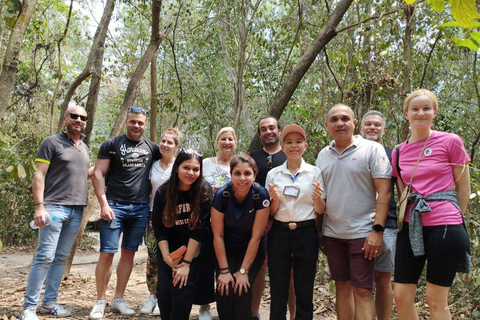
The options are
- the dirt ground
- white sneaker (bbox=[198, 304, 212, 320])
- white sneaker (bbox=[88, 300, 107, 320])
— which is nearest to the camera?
white sneaker (bbox=[88, 300, 107, 320])

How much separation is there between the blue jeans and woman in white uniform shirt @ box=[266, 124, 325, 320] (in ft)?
6.76

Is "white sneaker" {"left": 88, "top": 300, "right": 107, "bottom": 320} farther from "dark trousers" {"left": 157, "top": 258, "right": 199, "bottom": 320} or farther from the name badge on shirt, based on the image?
the name badge on shirt

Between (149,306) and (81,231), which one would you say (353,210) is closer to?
(149,306)

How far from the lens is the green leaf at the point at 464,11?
3.46ft

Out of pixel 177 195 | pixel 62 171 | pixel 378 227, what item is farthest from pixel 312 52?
pixel 62 171

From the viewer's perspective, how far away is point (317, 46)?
16.0ft

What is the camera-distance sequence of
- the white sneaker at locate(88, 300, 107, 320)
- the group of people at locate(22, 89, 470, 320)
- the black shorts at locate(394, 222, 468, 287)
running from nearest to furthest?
the black shorts at locate(394, 222, 468, 287) → the group of people at locate(22, 89, 470, 320) → the white sneaker at locate(88, 300, 107, 320)

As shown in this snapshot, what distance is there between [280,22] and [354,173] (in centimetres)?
705

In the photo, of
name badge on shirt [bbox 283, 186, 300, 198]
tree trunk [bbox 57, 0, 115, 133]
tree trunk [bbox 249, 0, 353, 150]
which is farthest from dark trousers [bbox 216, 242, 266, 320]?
tree trunk [bbox 57, 0, 115, 133]

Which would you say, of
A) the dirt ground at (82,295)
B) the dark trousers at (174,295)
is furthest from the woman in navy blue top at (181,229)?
the dirt ground at (82,295)

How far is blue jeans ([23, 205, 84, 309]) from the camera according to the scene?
385 centimetres

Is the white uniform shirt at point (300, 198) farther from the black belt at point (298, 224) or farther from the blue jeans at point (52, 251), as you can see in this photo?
the blue jeans at point (52, 251)

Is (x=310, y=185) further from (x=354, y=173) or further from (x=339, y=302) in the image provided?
(x=339, y=302)

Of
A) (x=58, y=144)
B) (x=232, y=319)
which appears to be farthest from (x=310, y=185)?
(x=58, y=144)
